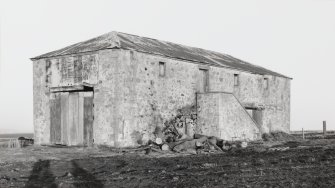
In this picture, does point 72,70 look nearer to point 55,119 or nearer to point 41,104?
point 55,119

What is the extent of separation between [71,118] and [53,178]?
31.9 feet

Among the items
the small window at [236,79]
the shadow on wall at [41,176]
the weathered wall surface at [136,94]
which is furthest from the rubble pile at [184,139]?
the shadow on wall at [41,176]

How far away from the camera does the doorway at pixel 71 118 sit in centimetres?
2081

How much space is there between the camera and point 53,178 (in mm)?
11805

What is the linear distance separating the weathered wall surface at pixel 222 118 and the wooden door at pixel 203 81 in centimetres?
70

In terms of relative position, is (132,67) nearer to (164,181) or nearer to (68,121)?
(68,121)

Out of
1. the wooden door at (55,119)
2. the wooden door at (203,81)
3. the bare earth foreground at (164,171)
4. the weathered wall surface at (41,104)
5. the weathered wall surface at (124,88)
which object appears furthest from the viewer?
the wooden door at (203,81)

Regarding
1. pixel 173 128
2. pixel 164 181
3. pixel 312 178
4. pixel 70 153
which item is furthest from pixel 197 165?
pixel 173 128

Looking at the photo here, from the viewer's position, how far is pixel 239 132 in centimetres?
2372

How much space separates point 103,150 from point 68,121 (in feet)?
9.71

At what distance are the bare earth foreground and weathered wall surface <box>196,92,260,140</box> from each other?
20.3ft

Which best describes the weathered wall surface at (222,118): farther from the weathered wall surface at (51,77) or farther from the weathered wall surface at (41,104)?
the weathered wall surface at (41,104)

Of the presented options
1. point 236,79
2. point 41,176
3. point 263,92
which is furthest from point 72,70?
point 263,92

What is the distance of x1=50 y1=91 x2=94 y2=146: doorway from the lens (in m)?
20.8
